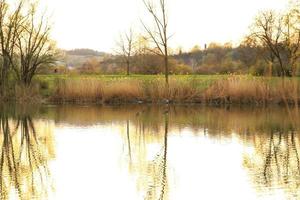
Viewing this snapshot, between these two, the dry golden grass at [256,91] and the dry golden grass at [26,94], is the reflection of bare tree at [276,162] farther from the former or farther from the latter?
the dry golden grass at [26,94]

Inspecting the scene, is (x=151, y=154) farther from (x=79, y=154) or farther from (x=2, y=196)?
(x=2, y=196)

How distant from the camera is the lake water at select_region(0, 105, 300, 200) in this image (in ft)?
30.7

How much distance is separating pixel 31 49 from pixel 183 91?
974 centimetres

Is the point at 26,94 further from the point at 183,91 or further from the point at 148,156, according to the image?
the point at 148,156

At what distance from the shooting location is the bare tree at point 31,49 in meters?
32.3

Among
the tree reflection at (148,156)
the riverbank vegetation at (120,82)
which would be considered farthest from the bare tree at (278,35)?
the tree reflection at (148,156)

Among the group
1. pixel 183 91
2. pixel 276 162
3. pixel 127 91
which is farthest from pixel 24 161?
pixel 127 91

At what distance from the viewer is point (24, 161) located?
1220 cm

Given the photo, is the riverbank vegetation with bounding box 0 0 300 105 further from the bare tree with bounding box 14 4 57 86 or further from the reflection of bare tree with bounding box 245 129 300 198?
the reflection of bare tree with bounding box 245 129 300 198

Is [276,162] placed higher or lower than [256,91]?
lower

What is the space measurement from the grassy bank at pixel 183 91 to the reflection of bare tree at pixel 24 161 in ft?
36.5

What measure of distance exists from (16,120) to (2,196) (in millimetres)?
12755

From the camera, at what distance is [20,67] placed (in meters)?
32.8

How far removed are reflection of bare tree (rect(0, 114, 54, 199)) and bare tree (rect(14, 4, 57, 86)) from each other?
1369 centimetres
